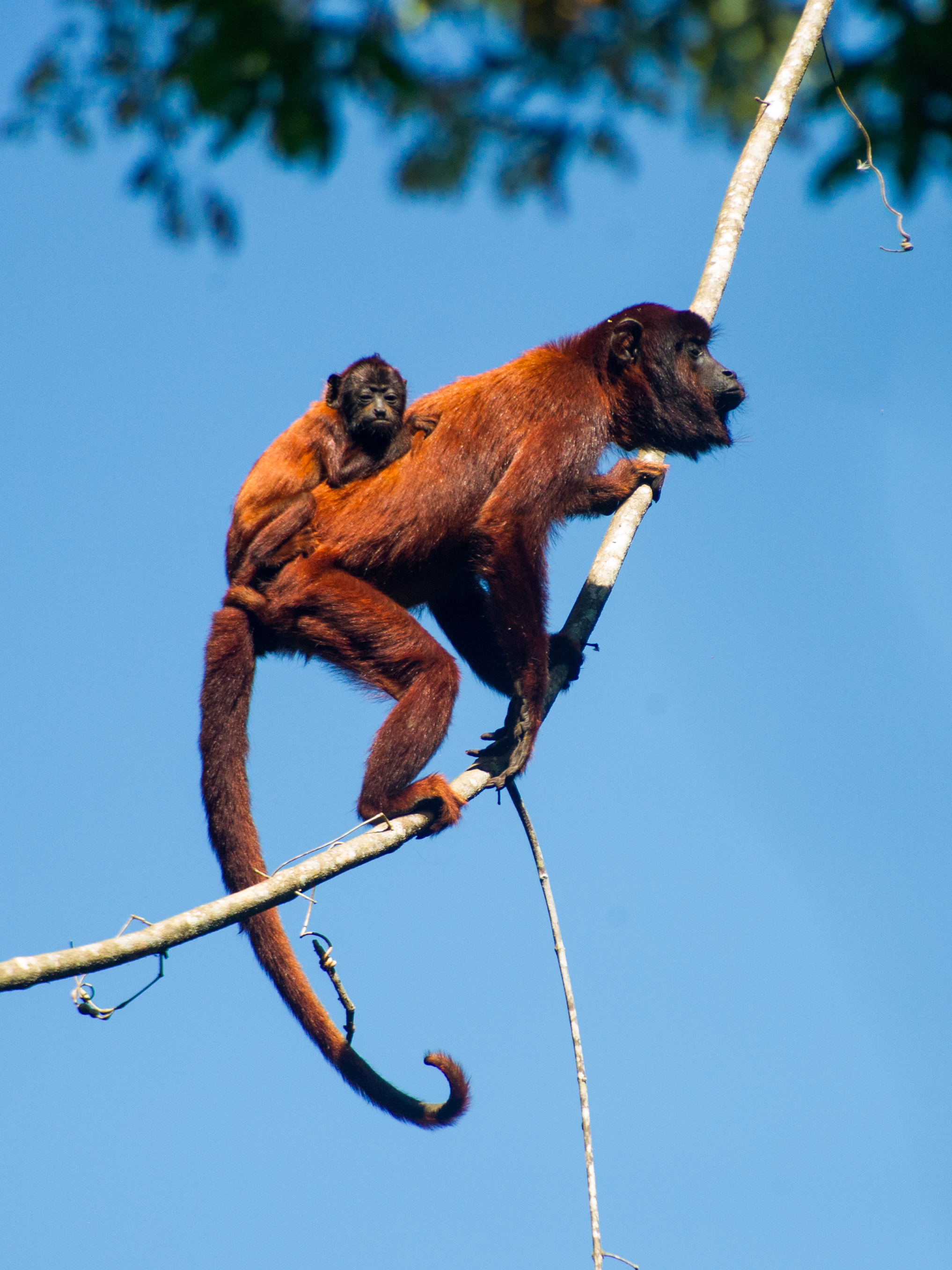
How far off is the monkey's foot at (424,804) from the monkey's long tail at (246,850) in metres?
0.59

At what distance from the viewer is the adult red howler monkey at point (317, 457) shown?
5.91m

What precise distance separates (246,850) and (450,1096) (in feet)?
4.84

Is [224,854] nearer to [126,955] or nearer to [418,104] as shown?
[126,955]

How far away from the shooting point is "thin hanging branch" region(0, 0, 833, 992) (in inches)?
141

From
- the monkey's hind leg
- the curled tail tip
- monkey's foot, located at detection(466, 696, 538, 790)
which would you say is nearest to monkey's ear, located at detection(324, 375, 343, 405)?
the monkey's hind leg

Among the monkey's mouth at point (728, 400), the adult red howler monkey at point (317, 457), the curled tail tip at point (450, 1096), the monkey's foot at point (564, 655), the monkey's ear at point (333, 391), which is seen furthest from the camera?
the monkey's mouth at point (728, 400)

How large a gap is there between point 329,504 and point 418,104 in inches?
146

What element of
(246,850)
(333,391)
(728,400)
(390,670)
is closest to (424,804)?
(390,670)

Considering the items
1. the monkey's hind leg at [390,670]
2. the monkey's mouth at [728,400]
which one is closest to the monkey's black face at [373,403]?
the monkey's hind leg at [390,670]

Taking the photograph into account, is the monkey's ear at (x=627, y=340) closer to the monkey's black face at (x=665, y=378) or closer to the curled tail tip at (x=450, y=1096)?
→ the monkey's black face at (x=665, y=378)

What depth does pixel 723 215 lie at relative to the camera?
6.78 meters

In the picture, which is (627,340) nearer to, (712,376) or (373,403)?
(712,376)

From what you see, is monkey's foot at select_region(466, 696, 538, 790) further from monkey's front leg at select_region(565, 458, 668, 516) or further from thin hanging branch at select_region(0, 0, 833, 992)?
monkey's front leg at select_region(565, 458, 668, 516)

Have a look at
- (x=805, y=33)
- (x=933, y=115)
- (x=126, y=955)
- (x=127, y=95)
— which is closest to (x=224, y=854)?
(x=126, y=955)
